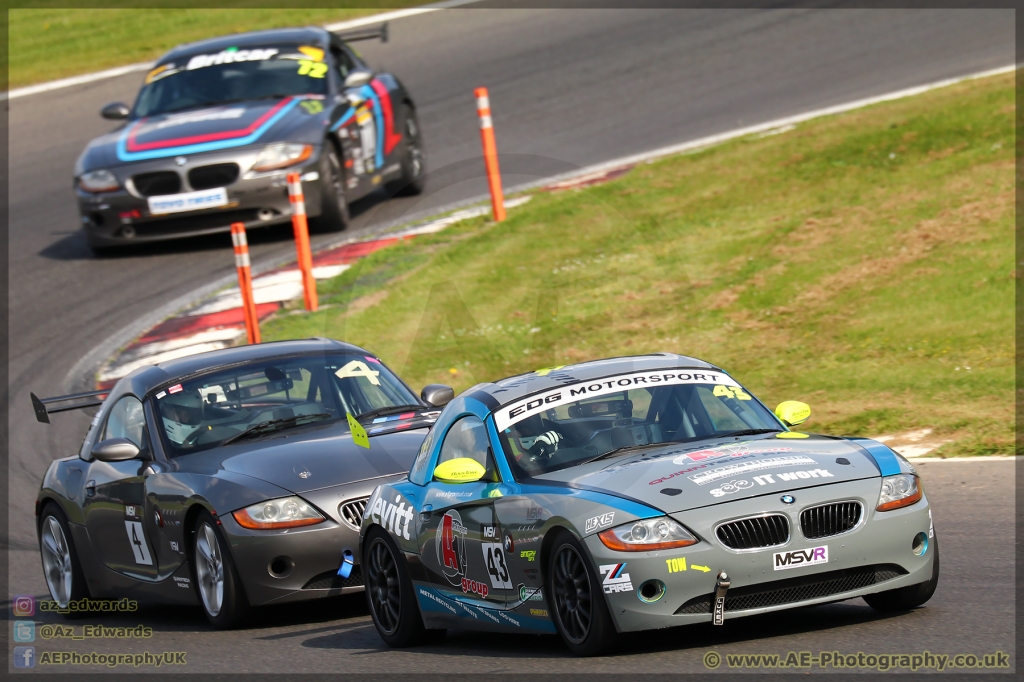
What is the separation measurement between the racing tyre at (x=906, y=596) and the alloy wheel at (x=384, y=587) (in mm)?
2237

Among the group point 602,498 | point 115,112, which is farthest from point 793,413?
point 115,112

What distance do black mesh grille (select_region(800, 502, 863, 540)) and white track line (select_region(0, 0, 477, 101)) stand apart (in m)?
18.2

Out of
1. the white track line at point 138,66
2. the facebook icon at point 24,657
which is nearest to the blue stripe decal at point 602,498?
the facebook icon at point 24,657

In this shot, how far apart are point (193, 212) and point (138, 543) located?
7.29m

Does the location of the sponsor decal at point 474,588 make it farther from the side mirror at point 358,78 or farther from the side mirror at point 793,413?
the side mirror at point 358,78

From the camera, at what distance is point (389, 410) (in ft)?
30.6

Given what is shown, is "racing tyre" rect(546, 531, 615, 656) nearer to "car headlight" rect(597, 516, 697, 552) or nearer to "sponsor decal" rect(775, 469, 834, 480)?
"car headlight" rect(597, 516, 697, 552)

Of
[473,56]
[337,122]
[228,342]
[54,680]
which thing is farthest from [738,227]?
[54,680]

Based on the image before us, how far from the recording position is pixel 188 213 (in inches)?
617

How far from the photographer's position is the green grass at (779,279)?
38.4 ft

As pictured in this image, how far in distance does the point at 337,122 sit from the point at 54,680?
9.67 metres

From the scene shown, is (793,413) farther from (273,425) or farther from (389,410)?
(273,425)

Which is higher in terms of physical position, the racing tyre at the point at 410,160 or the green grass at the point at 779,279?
the racing tyre at the point at 410,160

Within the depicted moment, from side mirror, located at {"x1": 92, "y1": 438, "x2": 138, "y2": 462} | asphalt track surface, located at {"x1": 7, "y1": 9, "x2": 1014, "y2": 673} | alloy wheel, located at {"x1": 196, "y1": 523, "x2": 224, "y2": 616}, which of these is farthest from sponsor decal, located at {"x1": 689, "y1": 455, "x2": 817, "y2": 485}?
side mirror, located at {"x1": 92, "y1": 438, "x2": 138, "y2": 462}
